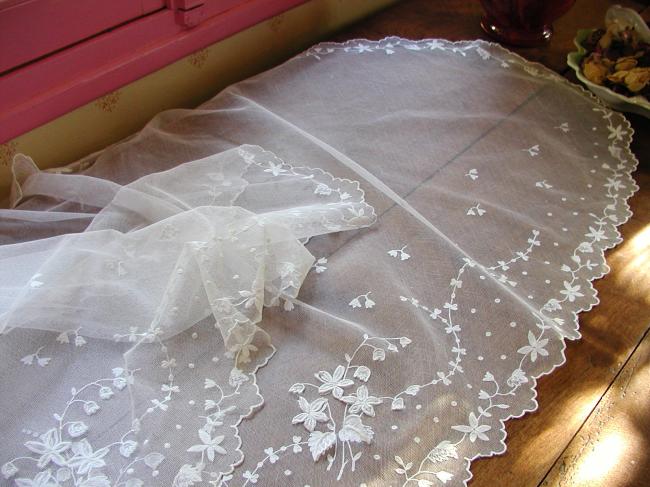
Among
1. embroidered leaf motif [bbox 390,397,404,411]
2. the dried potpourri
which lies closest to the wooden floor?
embroidered leaf motif [bbox 390,397,404,411]

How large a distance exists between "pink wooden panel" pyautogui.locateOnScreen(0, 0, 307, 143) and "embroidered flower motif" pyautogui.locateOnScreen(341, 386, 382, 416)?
2.18 feet

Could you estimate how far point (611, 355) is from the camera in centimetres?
97

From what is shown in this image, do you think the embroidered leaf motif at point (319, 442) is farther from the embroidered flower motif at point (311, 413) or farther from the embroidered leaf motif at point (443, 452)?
the embroidered leaf motif at point (443, 452)

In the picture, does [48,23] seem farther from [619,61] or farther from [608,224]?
[619,61]

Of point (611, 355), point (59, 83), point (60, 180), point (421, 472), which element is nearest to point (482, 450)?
point (421, 472)

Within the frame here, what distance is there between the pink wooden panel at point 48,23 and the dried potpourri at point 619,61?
2.95 feet

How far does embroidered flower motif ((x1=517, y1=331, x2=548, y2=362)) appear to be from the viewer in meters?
0.94

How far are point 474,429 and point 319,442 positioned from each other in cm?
19

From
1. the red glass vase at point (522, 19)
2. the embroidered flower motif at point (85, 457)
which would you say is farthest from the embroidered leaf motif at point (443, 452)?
the red glass vase at point (522, 19)

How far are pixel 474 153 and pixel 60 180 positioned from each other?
71cm

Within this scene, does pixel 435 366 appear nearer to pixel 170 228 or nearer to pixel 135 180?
pixel 170 228

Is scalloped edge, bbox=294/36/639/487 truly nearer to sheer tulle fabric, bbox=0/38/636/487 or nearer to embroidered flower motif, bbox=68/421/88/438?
sheer tulle fabric, bbox=0/38/636/487

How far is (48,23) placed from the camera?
1045mm

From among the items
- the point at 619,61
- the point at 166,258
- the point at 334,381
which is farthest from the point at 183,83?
the point at 619,61
